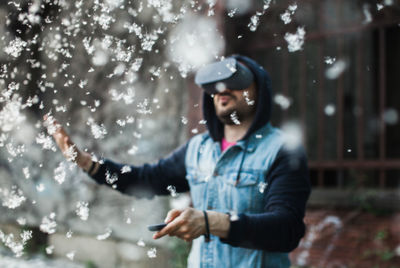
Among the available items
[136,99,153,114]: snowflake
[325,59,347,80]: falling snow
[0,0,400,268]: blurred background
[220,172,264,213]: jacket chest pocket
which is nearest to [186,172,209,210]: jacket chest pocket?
[220,172,264,213]: jacket chest pocket

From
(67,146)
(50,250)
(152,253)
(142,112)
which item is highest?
(67,146)

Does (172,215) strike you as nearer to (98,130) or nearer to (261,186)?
(261,186)

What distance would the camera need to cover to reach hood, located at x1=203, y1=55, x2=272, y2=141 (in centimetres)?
189

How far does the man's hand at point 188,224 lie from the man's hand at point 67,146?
0.71 metres

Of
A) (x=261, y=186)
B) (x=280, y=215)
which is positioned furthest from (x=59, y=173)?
(x=280, y=215)

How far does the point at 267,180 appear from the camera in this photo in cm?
176

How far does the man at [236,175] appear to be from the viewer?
1559 millimetres

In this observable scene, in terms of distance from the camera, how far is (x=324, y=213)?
362cm

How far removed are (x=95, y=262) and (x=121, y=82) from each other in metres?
1.78

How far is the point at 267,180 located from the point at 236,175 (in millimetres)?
131

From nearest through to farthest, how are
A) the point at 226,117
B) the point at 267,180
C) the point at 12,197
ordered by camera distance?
1. the point at 267,180
2. the point at 226,117
3. the point at 12,197

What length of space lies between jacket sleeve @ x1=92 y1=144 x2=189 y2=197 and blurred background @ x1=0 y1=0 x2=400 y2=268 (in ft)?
4.82

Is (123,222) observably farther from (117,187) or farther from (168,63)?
(117,187)

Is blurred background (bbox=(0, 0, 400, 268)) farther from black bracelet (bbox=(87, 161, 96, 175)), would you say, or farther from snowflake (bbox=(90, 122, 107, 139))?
black bracelet (bbox=(87, 161, 96, 175))
